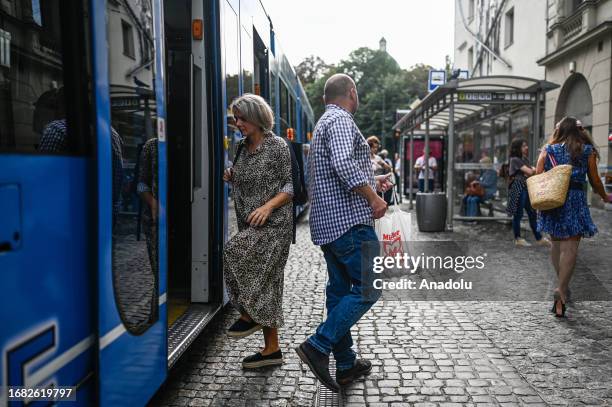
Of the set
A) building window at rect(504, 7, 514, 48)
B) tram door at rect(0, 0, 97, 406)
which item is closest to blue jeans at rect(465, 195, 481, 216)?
tram door at rect(0, 0, 97, 406)

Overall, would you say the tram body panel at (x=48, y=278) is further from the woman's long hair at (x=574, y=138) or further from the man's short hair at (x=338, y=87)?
the woman's long hair at (x=574, y=138)

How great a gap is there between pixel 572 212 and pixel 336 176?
2.84 meters

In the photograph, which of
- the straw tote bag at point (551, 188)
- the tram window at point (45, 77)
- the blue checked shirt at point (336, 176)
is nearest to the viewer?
the tram window at point (45, 77)

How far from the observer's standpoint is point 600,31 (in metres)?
15.9

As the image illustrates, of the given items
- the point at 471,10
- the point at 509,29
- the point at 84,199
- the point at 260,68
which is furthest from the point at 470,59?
the point at 84,199

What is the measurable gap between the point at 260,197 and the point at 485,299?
3226 mm

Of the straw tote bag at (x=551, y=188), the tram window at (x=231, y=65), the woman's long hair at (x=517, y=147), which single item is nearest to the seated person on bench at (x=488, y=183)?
the woman's long hair at (x=517, y=147)

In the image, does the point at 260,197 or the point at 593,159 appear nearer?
the point at 260,197

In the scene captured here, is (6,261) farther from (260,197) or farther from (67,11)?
(260,197)

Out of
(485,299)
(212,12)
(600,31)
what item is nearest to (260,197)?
(212,12)

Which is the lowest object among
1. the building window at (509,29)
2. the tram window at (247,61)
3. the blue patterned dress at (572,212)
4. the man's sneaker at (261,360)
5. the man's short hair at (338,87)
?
the man's sneaker at (261,360)

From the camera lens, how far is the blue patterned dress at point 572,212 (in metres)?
5.44

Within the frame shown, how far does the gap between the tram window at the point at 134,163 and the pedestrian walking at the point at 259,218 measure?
33.8 inches

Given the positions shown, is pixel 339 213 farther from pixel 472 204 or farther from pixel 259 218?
pixel 472 204
